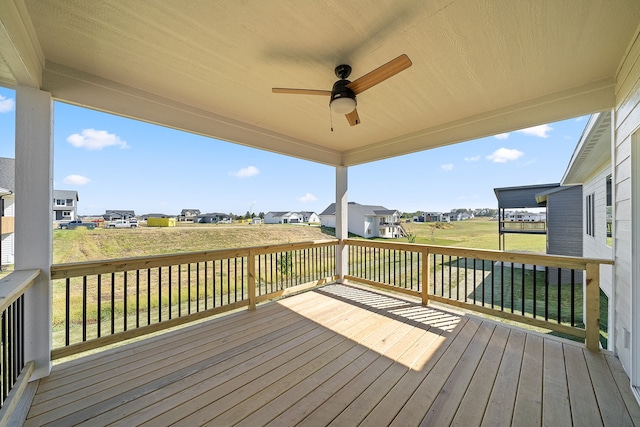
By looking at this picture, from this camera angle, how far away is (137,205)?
4.07 m

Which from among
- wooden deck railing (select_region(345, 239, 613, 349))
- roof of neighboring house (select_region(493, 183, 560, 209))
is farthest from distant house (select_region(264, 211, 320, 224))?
roof of neighboring house (select_region(493, 183, 560, 209))

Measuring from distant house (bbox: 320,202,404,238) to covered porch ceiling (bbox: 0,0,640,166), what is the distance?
12.6ft

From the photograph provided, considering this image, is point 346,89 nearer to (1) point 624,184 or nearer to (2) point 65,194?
(1) point 624,184

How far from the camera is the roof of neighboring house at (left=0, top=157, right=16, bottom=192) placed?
79.2 inches

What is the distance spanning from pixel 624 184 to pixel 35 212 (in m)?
4.96

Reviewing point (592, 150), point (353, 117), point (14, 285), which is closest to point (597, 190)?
point (592, 150)

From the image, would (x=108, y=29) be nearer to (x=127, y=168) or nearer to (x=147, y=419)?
(x=147, y=419)

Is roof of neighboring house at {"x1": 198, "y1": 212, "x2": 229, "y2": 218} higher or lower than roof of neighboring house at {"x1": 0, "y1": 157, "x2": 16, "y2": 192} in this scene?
lower

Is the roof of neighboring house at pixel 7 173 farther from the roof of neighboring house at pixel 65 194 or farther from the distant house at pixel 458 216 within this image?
the distant house at pixel 458 216

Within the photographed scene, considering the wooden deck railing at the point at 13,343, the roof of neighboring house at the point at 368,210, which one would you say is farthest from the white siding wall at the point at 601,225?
the wooden deck railing at the point at 13,343

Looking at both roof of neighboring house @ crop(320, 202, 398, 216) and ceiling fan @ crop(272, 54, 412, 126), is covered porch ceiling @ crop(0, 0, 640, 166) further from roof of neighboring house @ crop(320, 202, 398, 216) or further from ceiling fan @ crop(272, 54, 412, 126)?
roof of neighboring house @ crop(320, 202, 398, 216)

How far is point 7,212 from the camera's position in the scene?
192 cm

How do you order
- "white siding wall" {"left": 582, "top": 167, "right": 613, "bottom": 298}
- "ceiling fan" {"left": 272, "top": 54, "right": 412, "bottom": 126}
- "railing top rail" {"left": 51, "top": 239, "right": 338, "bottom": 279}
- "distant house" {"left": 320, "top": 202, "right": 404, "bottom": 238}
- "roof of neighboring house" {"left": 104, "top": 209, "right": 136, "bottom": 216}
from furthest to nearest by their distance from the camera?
"distant house" {"left": 320, "top": 202, "right": 404, "bottom": 238}
"white siding wall" {"left": 582, "top": 167, "right": 613, "bottom": 298}
"roof of neighboring house" {"left": 104, "top": 209, "right": 136, "bottom": 216}
"railing top rail" {"left": 51, "top": 239, "right": 338, "bottom": 279}
"ceiling fan" {"left": 272, "top": 54, "right": 412, "bottom": 126}

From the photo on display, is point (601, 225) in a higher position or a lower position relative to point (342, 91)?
lower
